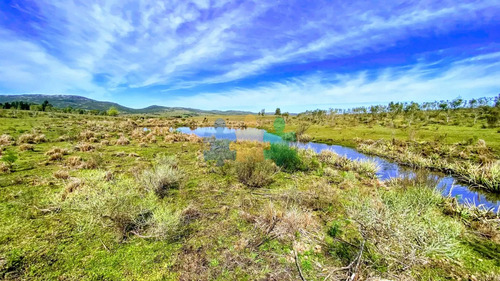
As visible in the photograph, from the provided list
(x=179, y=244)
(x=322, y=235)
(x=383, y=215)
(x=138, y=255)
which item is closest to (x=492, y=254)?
(x=383, y=215)

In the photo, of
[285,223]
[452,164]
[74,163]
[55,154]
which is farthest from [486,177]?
[55,154]

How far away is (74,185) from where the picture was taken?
22.0 feet

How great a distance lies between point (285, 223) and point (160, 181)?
495 cm

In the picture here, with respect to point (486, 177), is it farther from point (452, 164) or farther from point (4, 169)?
point (4, 169)

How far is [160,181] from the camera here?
7.44 meters

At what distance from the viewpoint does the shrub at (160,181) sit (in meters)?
7.18

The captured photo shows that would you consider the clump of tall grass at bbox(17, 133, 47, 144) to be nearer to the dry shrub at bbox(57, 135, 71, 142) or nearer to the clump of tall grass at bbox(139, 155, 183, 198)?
the dry shrub at bbox(57, 135, 71, 142)

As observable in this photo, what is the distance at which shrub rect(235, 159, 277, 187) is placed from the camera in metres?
8.55

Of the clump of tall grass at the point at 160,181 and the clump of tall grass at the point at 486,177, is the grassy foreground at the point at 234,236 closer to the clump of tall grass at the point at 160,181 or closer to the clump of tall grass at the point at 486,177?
the clump of tall grass at the point at 160,181

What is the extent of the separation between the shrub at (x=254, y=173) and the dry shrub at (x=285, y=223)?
9.92 feet

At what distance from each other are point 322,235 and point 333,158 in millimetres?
9915

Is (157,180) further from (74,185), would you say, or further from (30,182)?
(30,182)

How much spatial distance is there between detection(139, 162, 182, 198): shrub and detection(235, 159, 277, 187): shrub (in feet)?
9.05

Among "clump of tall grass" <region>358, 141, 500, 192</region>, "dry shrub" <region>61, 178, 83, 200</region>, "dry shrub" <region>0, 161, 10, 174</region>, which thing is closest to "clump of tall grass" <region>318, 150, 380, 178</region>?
"clump of tall grass" <region>358, 141, 500, 192</region>
